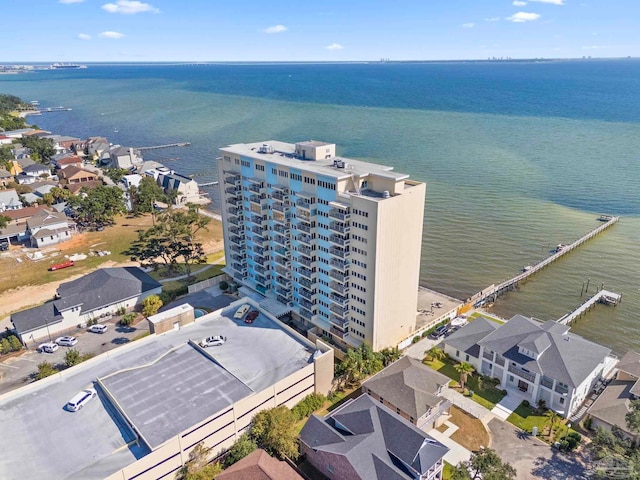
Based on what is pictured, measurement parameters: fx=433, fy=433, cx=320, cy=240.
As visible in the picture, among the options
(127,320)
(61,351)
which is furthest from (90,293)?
(61,351)

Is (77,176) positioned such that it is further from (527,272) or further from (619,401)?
(619,401)

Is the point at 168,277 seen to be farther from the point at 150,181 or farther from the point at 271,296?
the point at 150,181

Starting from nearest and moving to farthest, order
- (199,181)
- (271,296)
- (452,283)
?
1. (271,296)
2. (452,283)
3. (199,181)

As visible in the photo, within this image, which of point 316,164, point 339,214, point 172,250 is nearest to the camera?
point 339,214

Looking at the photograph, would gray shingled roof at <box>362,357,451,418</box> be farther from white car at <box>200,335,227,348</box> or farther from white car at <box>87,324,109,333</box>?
white car at <box>87,324,109,333</box>

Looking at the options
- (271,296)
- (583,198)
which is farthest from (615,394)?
(583,198)

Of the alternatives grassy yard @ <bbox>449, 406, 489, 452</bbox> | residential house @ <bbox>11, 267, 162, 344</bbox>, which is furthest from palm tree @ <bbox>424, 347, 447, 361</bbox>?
residential house @ <bbox>11, 267, 162, 344</bbox>
